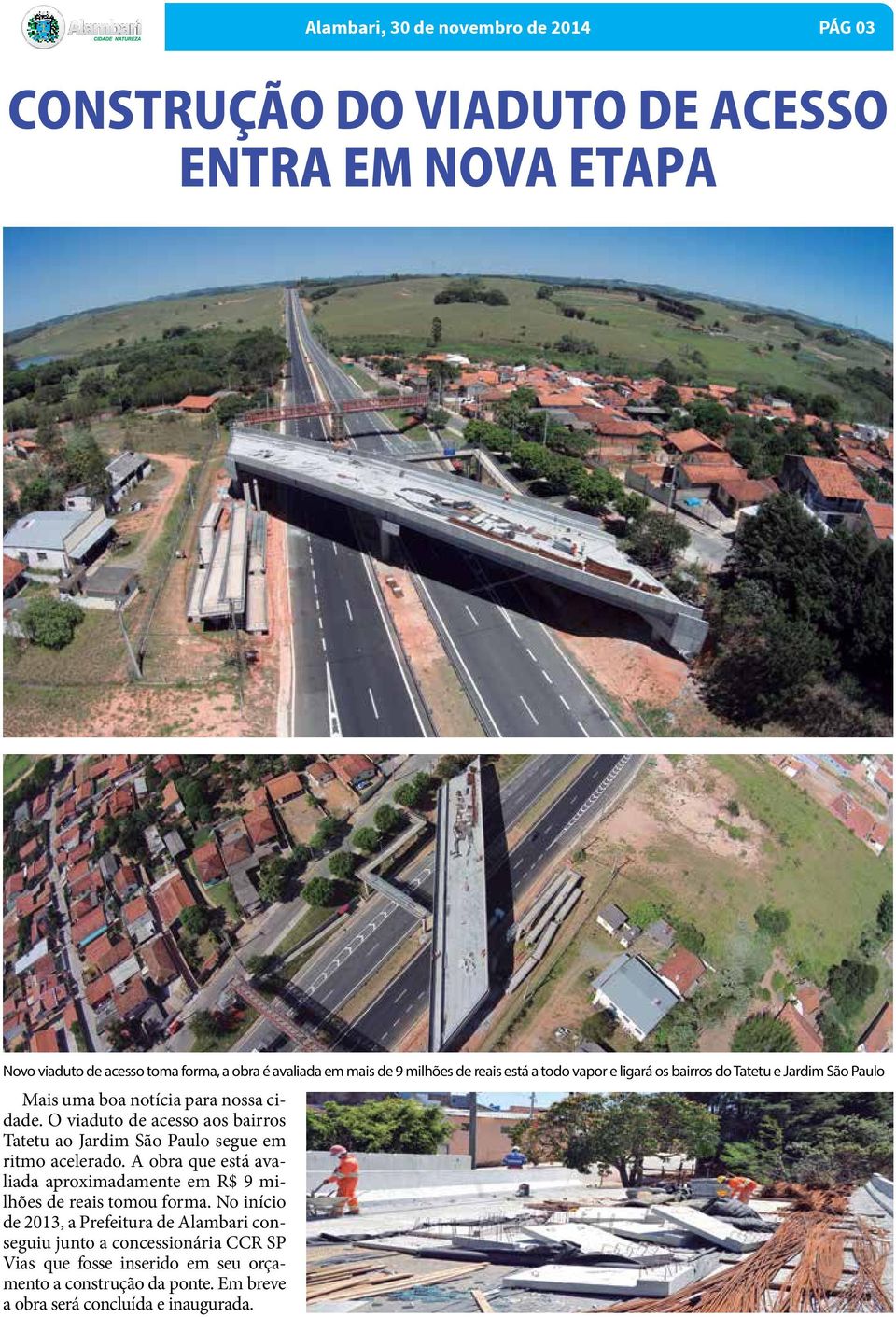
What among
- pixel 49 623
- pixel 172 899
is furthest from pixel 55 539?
pixel 172 899

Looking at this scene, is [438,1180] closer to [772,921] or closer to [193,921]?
[193,921]

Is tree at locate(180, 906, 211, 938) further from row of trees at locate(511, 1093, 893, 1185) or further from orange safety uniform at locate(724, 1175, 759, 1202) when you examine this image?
orange safety uniform at locate(724, 1175, 759, 1202)

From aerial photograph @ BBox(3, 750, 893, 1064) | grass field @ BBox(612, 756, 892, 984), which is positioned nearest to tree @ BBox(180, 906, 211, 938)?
aerial photograph @ BBox(3, 750, 893, 1064)

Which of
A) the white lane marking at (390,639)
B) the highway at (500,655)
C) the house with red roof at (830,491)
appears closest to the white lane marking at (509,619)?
the highway at (500,655)

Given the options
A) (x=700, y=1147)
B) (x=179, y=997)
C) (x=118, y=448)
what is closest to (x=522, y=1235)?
(x=700, y=1147)

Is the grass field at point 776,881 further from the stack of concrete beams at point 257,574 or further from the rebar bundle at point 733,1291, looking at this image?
the stack of concrete beams at point 257,574

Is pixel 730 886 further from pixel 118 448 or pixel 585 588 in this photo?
pixel 118 448

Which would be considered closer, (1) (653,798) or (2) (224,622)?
(1) (653,798)
